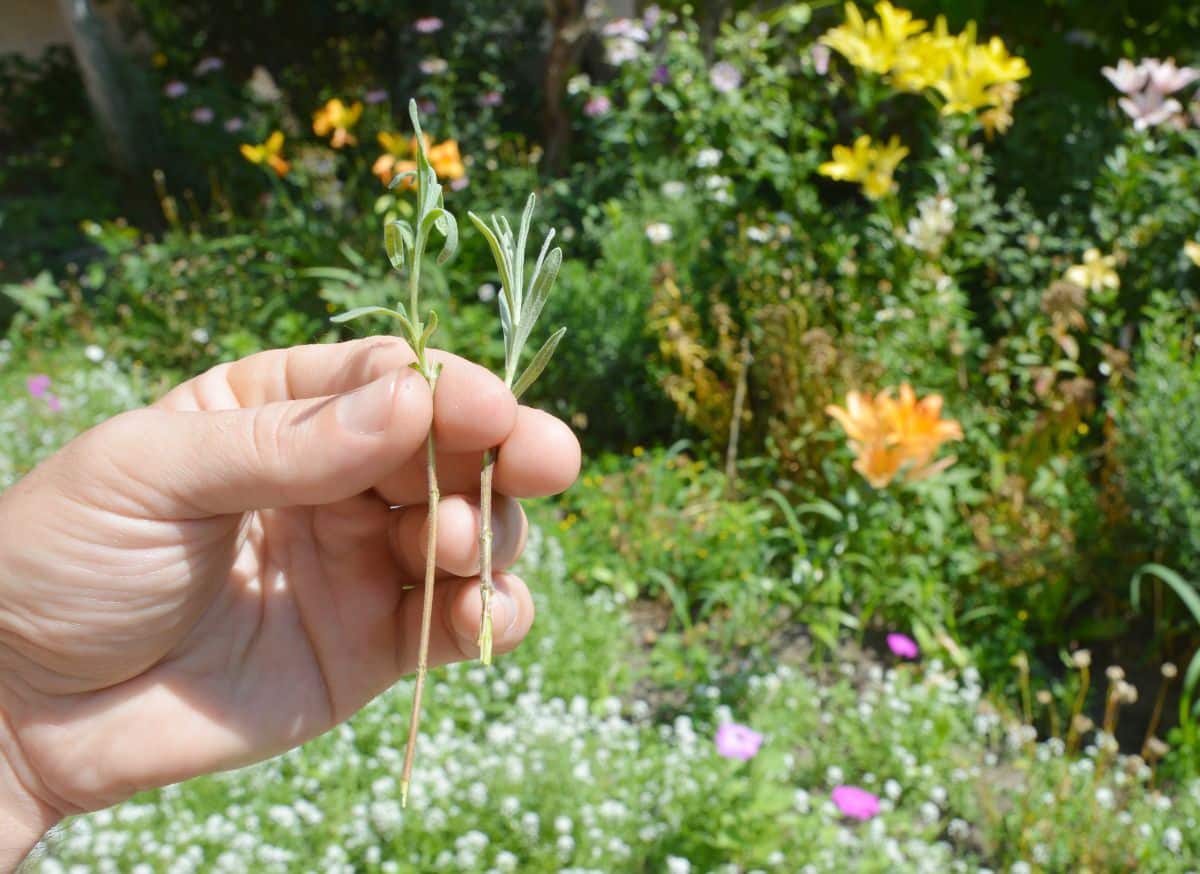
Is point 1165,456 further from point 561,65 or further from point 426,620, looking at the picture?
point 561,65

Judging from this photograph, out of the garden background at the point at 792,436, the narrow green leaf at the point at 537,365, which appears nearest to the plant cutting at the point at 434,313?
the narrow green leaf at the point at 537,365

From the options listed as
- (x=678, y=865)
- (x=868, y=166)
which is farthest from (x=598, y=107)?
(x=678, y=865)

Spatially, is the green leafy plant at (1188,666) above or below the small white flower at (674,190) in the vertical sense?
below

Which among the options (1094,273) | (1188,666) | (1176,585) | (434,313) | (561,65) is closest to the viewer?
(434,313)

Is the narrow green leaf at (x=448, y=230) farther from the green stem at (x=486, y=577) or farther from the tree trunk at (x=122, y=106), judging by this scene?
the tree trunk at (x=122, y=106)

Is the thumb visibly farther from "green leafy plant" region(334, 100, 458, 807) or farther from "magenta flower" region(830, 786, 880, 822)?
"magenta flower" region(830, 786, 880, 822)

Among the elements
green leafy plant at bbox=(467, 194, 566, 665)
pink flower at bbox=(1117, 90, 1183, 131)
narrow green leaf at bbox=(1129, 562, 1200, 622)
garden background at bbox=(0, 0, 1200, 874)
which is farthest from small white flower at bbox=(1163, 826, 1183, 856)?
pink flower at bbox=(1117, 90, 1183, 131)
